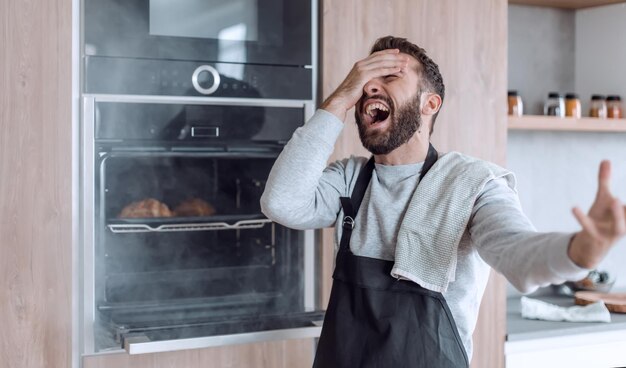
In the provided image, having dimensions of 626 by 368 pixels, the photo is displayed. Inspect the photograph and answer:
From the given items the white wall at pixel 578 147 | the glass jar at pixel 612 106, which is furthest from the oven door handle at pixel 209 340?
the glass jar at pixel 612 106

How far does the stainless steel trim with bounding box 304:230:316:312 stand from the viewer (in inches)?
81.7

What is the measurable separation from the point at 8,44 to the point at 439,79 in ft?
3.00

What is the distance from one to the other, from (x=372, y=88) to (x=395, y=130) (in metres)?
0.10

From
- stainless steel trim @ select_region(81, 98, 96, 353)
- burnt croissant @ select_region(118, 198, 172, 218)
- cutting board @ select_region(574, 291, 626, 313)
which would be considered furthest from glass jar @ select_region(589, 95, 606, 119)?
stainless steel trim @ select_region(81, 98, 96, 353)

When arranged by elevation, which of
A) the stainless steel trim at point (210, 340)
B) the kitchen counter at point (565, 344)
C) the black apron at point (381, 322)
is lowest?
the kitchen counter at point (565, 344)

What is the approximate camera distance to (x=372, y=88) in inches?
61.5

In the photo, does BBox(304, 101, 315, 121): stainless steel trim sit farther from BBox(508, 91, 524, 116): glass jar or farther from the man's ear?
BBox(508, 91, 524, 116): glass jar

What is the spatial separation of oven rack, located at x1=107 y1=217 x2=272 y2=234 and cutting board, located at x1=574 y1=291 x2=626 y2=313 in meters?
1.24

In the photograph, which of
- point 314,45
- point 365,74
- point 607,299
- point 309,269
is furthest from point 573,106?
point 365,74

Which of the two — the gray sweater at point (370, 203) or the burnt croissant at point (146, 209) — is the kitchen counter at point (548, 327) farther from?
the burnt croissant at point (146, 209)

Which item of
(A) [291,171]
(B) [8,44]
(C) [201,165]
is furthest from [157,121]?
(A) [291,171]

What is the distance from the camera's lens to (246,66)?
1.99 meters

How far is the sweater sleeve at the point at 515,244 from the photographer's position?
109 cm

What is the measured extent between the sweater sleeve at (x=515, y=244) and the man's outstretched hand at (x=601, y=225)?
A: 0.11ft
